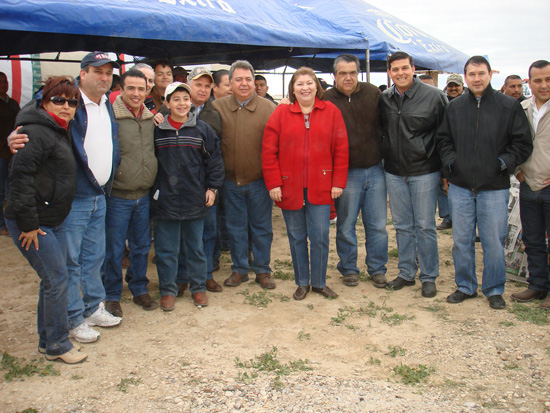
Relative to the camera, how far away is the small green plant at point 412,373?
9.74 ft

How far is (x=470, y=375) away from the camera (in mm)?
3049

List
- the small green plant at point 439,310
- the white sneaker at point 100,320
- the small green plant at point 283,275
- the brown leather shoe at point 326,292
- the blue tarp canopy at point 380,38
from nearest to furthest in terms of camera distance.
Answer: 1. the white sneaker at point 100,320
2. the small green plant at point 439,310
3. the brown leather shoe at point 326,292
4. the small green plant at point 283,275
5. the blue tarp canopy at point 380,38

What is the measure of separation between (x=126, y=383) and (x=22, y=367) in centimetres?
77

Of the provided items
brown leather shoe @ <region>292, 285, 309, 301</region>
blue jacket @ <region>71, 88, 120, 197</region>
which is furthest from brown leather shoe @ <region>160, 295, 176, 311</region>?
blue jacket @ <region>71, 88, 120, 197</region>

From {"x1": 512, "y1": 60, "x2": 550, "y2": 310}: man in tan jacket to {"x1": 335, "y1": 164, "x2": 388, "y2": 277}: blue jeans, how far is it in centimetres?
124

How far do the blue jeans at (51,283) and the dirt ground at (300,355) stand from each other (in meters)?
0.17

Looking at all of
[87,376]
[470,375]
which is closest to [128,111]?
[87,376]

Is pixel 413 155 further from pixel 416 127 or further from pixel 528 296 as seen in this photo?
pixel 528 296

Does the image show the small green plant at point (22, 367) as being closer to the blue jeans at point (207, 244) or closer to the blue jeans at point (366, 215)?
the blue jeans at point (207, 244)

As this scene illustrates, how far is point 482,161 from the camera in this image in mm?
3969

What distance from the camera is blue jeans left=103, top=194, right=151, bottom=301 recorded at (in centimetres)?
388

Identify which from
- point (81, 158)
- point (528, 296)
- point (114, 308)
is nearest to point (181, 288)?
point (114, 308)

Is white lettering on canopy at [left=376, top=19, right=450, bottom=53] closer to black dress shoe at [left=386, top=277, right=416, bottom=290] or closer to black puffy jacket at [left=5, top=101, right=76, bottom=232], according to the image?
black dress shoe at [left=386, top=277, right=416, bottom=290]

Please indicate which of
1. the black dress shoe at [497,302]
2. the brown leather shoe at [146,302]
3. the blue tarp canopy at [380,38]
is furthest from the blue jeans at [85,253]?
the blue tarp canopy at [380,38]
